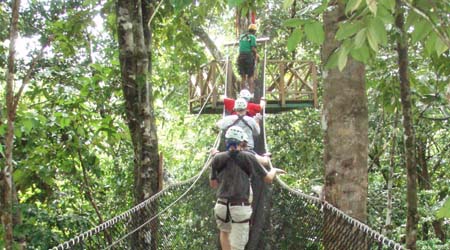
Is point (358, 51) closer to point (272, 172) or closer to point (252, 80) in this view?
point (272, 172)

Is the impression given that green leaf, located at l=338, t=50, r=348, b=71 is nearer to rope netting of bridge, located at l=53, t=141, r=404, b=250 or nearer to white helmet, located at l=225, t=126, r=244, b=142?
rope netting of bridge, located at l=53, t=141, r=404, b=250

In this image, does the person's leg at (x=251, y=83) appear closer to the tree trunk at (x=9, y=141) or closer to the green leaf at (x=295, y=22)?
the tree trunk at (x=9, y=141)

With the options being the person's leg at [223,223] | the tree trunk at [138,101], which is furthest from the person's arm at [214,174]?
the tree trunk at [138,101]

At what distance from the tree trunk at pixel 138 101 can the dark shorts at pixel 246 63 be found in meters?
2.72

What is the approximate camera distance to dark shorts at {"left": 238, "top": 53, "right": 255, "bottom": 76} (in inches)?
222

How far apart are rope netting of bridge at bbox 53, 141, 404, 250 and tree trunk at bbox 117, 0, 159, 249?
0.10 m

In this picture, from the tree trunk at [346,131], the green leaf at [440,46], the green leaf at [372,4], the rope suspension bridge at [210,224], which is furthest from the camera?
the rope suspension bridge at [210,224]

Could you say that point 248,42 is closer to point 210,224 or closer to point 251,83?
point 251,83

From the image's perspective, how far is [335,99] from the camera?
79.7 inches

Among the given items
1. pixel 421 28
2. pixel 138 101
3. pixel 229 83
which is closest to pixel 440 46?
pixel 421 28

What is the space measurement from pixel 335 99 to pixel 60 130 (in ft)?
6.17

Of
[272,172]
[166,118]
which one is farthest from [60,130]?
[166,118]

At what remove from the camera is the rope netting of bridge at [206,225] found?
207 cm

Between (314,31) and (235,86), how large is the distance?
589cm
